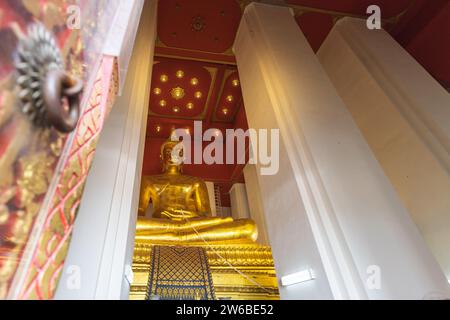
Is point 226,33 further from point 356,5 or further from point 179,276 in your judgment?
point 179,276

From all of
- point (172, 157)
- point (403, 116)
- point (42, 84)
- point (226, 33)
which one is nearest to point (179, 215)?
point (172, 157)

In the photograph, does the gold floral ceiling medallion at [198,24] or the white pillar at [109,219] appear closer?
the white pillar at [109,219]

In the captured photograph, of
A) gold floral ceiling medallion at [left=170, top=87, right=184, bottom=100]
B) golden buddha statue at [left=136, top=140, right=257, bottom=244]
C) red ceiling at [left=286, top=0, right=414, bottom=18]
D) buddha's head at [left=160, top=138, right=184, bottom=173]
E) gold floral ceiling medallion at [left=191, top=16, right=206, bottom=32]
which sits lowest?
golden buddha statue at [left=136, top=140, right=257, bottom=244]

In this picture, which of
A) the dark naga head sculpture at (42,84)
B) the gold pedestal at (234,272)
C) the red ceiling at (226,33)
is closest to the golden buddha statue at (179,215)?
the gold pedestal at (234,272)

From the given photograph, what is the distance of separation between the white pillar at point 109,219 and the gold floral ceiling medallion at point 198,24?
2254mm

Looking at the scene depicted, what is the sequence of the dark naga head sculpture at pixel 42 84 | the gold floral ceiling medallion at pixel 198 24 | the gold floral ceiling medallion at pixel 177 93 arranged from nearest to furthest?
the dark naga head sculpture at pixel 42 84 < the gold floral ceiling medallion at pixel 198 24 < the gold floral ceiling medallion at pixel 177 93

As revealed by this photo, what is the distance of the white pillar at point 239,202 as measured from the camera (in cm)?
586

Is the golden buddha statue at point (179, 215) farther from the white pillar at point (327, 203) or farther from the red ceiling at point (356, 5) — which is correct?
the red ceiling at point (356, 5)

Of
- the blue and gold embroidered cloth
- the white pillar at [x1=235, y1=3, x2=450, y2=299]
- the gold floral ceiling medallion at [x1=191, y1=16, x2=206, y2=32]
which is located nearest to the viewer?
the white pillar at [x1=235, y1=3, x2=450, y2=299]

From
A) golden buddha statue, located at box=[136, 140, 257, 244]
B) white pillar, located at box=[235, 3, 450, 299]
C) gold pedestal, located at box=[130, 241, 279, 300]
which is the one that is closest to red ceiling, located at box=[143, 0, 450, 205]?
golden buddha statue, located at box=[136, 140, 257, 244]

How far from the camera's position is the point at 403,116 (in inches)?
93.8

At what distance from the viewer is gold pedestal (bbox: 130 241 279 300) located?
1945 millimetres

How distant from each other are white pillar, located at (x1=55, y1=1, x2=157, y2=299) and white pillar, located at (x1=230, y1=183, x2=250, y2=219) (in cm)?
445

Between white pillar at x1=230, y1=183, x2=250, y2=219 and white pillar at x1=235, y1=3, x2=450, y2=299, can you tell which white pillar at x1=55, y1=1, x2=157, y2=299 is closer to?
white pillar at x1=235, y1=3, x2=450, y2=299
